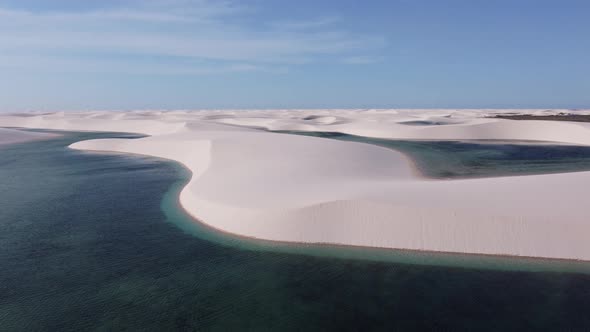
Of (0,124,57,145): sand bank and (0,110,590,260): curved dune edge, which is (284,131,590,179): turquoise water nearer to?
(0,110,590,260): curved dune edge

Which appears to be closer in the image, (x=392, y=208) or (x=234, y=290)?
(x=234, y=290)

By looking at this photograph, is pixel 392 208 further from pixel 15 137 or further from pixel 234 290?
pixel 15 137

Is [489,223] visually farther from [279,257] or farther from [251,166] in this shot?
[251,166]

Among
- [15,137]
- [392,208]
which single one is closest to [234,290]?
[392,208]

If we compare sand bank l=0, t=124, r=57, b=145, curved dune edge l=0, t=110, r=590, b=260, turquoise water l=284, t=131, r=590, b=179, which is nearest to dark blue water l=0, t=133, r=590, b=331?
curved dune edge l=0, t=110, r=590, b=260

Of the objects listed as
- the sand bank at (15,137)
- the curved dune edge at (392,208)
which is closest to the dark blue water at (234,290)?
the curved dune edge at (392,208)

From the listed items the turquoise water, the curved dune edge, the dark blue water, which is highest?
the curved dune edge
